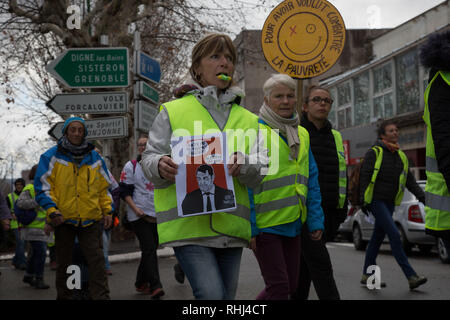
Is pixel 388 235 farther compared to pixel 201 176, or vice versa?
pixel 388 235

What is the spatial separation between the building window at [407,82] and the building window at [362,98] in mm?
3648

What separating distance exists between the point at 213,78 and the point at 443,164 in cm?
127

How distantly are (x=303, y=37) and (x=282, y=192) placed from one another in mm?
2213

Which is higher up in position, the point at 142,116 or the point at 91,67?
the point at 91,67

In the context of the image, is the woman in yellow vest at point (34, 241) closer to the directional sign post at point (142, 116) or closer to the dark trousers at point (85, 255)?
the directional sign post at point (142, 116)

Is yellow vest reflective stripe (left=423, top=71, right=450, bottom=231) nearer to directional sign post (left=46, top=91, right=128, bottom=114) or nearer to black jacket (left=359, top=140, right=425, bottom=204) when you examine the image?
black jacket (left=359, top=140, right=425, bottom=204)

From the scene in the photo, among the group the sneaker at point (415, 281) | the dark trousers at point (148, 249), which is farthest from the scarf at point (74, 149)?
the sneaker at point (415, 281)

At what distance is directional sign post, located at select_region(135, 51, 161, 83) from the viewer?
10.8 metres

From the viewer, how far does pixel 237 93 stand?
3.42 m

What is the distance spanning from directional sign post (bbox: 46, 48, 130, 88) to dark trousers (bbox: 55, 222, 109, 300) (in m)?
4.28

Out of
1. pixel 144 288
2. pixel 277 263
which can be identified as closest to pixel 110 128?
pixel 144 288

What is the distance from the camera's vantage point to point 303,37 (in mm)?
6234

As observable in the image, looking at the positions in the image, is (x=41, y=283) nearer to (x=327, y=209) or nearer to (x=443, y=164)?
(x=327, y=209)

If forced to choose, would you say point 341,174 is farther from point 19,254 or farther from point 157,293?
point 19,254
